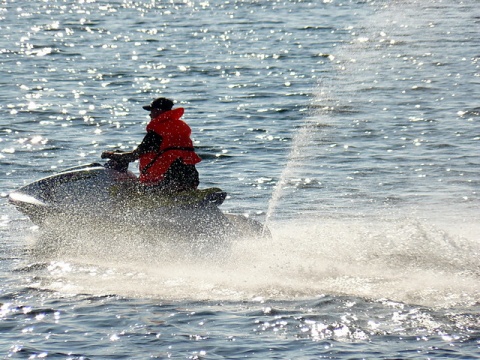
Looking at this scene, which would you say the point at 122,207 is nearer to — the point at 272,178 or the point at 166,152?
the point at 166,152

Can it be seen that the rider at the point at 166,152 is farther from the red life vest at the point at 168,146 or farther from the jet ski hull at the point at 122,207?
the jet ski hull at the point at 122,207

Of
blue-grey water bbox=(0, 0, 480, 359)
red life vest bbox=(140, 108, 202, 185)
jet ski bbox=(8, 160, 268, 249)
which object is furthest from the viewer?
red life vest bbox=(140, 108, 202, 185)

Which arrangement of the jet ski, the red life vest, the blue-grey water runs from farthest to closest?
the red life vest
the jet ski
the blue-grey water

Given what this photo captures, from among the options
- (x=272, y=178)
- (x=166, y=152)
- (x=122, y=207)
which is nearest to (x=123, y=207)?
(x=122, y=207)

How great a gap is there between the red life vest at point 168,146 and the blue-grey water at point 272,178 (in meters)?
0.90

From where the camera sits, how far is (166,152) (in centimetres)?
1264

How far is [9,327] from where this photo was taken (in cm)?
977

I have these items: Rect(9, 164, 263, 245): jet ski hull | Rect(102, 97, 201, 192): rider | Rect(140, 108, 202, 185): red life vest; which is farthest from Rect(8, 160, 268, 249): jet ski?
Rect(140, 108, 202, 185): red life vest

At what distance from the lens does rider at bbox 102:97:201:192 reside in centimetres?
1262

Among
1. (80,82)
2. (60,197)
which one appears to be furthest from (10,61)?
(60,197)

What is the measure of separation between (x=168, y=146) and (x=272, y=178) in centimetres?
517

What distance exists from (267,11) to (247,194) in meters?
28.2

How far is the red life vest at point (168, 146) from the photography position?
12625mm

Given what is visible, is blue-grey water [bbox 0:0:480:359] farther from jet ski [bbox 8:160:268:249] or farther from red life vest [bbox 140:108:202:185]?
red life vest [bbox 140:108:202:185]
